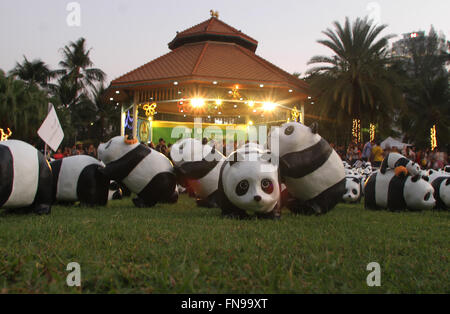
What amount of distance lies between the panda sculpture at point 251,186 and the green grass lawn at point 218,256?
303mm

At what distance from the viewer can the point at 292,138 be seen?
4840 millimetres

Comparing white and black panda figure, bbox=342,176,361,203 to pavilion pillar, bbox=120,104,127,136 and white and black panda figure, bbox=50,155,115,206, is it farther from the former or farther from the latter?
pavilion pillar, bbox=120,104,127,136

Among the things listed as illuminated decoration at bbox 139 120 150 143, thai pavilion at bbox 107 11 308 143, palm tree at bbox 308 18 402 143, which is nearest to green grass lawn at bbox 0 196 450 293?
thai pavilion at bbox 107 11 308 143

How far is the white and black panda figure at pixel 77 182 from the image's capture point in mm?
5574

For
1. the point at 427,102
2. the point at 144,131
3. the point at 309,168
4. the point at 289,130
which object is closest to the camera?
the point at 309,168

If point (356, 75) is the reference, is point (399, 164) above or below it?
below

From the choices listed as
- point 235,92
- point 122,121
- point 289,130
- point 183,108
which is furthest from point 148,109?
Result: point 289,130

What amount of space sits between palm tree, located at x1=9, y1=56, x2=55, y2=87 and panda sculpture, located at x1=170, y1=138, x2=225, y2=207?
33.8 meters

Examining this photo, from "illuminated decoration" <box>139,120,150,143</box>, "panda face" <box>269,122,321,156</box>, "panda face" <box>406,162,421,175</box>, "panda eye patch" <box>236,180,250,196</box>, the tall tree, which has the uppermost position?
the tall tree

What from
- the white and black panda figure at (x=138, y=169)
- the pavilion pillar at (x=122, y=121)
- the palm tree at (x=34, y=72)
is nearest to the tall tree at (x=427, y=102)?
the pavilion pillar at (x=122, y=121)

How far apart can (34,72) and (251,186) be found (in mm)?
36493

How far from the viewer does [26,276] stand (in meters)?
2.00

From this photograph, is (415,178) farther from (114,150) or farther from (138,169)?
(114,150)

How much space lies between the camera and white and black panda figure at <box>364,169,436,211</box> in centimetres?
556
